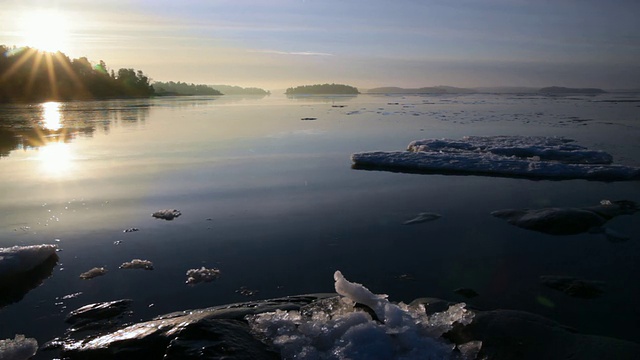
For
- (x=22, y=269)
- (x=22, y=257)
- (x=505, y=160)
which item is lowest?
(x=22, y=269)

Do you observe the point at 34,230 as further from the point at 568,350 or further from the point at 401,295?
the point at 568,350

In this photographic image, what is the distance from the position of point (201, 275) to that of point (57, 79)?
304 feet

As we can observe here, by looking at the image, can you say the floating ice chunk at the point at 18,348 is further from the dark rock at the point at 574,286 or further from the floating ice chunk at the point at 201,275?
the dark rock at the point at 574,286

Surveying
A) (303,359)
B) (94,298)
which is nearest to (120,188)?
(94,298)

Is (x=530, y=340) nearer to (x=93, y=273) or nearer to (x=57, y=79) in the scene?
(x=93, y=273)

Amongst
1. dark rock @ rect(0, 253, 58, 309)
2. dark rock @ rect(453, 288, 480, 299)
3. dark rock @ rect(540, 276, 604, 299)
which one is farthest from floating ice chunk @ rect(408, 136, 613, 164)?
dark rock @ rect(0, 253, 58, 309)

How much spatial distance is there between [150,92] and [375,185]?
108055mm

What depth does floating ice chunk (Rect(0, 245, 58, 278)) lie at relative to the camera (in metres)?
5.50

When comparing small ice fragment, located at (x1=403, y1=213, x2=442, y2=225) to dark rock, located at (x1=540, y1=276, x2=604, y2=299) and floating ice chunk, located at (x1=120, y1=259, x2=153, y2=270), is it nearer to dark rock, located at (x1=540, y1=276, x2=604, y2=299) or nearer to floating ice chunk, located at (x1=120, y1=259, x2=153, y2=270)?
dark rock, located at (x1=540, y1=276, x2=604, y2=299)

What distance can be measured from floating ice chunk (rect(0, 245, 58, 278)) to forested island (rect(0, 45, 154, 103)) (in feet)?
236

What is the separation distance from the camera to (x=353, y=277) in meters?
5.52

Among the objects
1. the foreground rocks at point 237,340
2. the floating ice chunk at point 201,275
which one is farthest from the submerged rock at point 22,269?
the floating ice chunk at point 201,275

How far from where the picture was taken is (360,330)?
3936mm

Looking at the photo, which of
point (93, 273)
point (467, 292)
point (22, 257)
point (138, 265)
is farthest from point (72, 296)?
point (467, 292)
